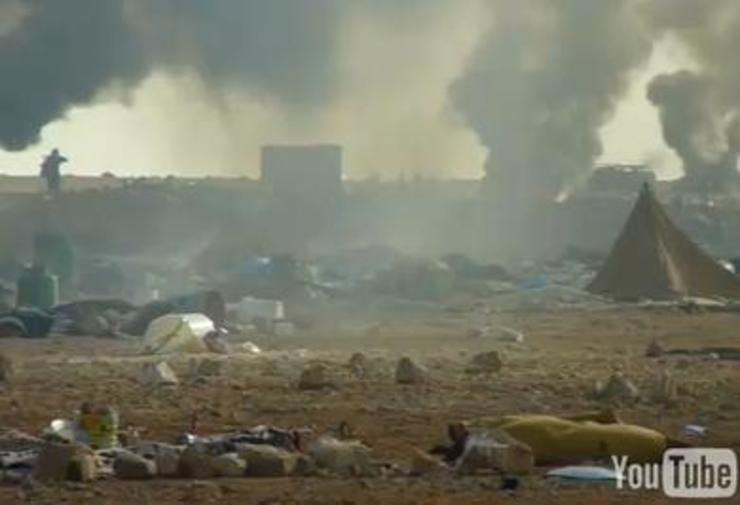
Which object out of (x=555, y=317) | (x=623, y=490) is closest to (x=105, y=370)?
(x=623, y=490)

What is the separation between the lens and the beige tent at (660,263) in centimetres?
5341

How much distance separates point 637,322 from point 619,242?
8458 mm

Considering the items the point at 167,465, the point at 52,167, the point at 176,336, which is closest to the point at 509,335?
the point at 176,336

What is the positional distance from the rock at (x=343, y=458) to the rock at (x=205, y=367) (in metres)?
11.4

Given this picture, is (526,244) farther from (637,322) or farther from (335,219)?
(637,322)

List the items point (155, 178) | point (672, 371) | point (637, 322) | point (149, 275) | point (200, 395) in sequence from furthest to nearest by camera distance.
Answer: point (155, 178) < point (149, 275) < point (637, 322) < point (672, 371) < point (200, 395)

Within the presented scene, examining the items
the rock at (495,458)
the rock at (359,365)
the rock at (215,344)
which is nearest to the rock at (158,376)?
the rock at (359,365)

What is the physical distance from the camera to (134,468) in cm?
1781

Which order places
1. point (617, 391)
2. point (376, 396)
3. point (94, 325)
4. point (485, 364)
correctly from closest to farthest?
point (617, 391) → point (376, 396) → point (485, 364) → point (94, 325)

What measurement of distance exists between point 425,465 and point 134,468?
2.64 meters

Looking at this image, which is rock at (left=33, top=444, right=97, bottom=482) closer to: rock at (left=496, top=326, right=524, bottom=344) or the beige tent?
rock at (left=496, top=326, right=524, bottom=344)

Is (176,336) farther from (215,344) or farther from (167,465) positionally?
(167,465)

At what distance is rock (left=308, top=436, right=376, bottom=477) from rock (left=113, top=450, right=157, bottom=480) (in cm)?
155

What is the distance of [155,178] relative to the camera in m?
136
